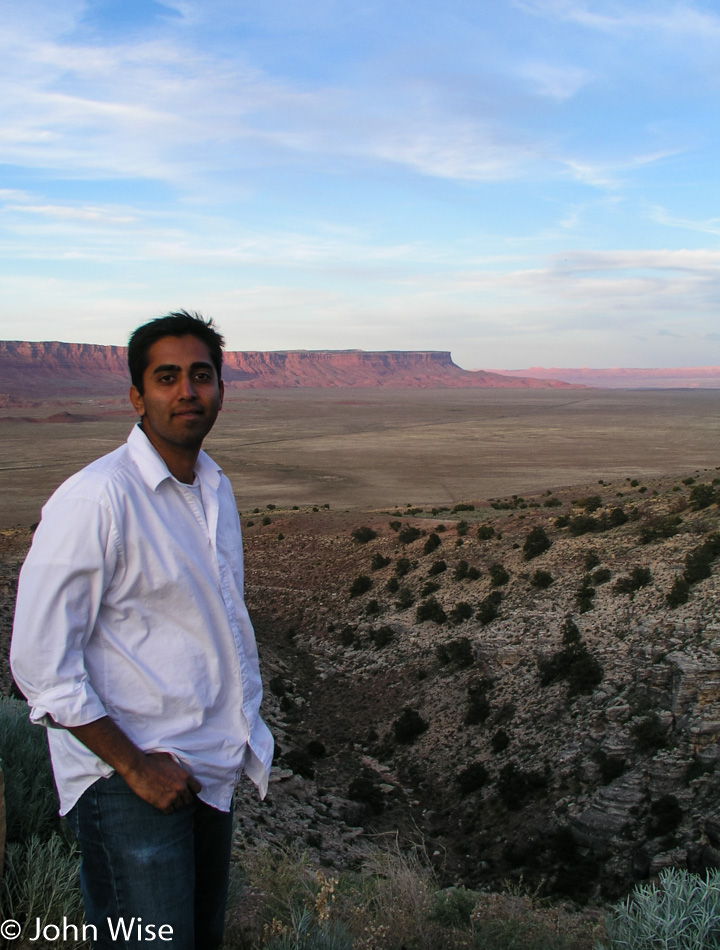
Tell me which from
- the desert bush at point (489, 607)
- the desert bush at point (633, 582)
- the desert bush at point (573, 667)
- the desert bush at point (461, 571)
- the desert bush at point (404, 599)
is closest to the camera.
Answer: the desert bush at point (573, 667)

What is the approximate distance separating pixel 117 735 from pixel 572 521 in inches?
846

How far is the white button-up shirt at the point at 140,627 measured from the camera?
1.94 meters

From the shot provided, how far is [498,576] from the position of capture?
782 inches

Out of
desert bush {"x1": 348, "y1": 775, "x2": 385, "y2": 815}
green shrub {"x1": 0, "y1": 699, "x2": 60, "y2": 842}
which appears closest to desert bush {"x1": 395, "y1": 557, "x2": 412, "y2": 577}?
desert bush {"x1": 348, "y1": 775, "x2": 385, "y2": 815}

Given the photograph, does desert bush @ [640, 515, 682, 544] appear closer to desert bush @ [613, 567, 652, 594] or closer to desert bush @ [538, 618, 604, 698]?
desert bush @ [613, 567, 652, 594]

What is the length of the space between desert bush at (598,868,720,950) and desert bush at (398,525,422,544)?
21139 mm

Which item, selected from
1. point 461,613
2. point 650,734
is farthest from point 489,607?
point 650,734

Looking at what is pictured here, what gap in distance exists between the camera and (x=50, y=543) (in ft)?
6.30

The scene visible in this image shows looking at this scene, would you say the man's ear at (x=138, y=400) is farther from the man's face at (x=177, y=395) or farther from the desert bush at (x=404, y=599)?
the desert bush at (x=404, y=599)

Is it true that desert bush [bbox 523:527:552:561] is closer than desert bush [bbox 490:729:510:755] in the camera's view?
No

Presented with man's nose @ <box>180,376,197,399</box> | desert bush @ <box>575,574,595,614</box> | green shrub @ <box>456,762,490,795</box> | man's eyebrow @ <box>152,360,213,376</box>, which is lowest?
green shrub @ <box>456,762,490,795</box>

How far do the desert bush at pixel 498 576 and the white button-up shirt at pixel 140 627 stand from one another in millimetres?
A: 17886

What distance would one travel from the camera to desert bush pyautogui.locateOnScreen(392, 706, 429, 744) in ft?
49.9

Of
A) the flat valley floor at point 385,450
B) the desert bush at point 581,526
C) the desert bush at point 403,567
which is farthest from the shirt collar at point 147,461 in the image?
the flat valley floor at point 385,450
